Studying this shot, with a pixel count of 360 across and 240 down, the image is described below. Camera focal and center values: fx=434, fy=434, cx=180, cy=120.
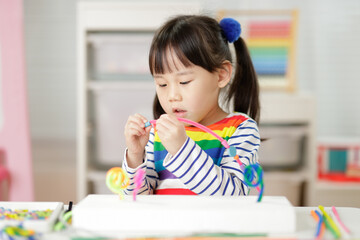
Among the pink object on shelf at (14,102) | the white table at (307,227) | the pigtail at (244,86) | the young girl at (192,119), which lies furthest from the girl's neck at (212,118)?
the pink object on shelf at (14,102)

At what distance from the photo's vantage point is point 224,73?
41.0 inches

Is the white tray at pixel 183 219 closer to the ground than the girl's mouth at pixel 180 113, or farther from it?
closer to the ground

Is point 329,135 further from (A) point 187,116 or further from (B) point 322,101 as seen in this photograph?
(A) point 187,116

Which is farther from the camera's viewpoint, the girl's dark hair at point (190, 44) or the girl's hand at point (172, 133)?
the girl's dark hair at point (190, 44)

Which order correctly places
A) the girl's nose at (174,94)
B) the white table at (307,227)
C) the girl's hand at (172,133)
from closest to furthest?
the white table at (307,227)
the girl's hand at (172,133)
the girl's nose at (174,94)

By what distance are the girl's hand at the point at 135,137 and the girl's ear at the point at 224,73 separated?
0.23 m

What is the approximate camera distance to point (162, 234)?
643 millimetres

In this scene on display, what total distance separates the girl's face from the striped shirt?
0.08 metres

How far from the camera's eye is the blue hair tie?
104 cm

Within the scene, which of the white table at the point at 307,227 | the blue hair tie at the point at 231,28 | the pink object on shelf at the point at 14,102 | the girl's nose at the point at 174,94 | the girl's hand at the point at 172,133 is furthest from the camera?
the pink object on shelf at the point at 14,102

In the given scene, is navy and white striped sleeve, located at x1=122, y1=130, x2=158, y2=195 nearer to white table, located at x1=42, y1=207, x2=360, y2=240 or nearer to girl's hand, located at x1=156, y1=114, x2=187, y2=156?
girl's hand, located at x1=156, y1=114, x2=187, y2=156

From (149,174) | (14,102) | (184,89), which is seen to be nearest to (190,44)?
(184,89)

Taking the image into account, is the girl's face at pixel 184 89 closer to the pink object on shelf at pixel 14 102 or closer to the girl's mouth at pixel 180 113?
the girl's mouth at pixel 180 113

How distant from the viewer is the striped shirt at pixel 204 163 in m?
0.83
